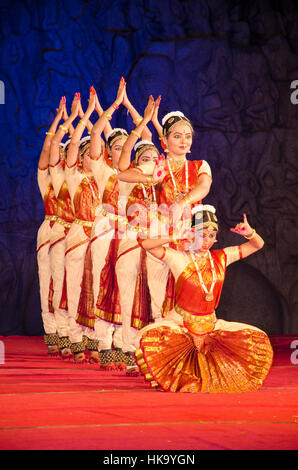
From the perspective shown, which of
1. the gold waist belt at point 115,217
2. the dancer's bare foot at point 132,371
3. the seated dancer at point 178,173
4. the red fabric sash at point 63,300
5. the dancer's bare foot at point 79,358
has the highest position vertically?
the seated dancer at point 178,173

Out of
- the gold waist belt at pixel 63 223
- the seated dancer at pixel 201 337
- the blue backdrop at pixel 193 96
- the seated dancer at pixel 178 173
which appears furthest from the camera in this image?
the blue backdrop at pixel 193 96

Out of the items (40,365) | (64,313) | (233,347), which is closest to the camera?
(233,347)

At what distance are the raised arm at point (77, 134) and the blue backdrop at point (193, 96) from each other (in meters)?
2.42

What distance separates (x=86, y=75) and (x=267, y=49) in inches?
76.6

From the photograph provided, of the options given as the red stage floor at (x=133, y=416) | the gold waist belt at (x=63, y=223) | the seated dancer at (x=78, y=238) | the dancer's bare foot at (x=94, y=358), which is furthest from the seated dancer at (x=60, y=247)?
the red stage floor at (x=133, y=416)

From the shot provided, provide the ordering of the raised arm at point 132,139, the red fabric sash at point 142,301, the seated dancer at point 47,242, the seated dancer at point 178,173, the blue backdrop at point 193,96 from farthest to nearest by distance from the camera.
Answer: the blue backdrop at point 193,96
the seated dancer at point 47,242
the red fabric sash at point 142,301
the raised arm at point 132,139
the seated dancer at point 178,173

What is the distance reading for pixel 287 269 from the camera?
8.45m

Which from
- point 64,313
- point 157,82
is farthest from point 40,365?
point 157,82

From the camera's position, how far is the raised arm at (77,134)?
6.06m

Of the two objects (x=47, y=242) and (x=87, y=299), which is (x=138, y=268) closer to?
(x=87, y=299)

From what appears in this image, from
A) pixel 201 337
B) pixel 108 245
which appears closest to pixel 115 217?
pixel 108 245

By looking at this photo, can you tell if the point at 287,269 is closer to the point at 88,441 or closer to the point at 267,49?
the point at 267,49

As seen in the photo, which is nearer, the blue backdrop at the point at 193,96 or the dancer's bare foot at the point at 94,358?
the dancer's bare foot at the point at 94,358

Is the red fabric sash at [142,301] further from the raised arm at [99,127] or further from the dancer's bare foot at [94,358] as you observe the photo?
the dancer's bare foot at [94,358]
